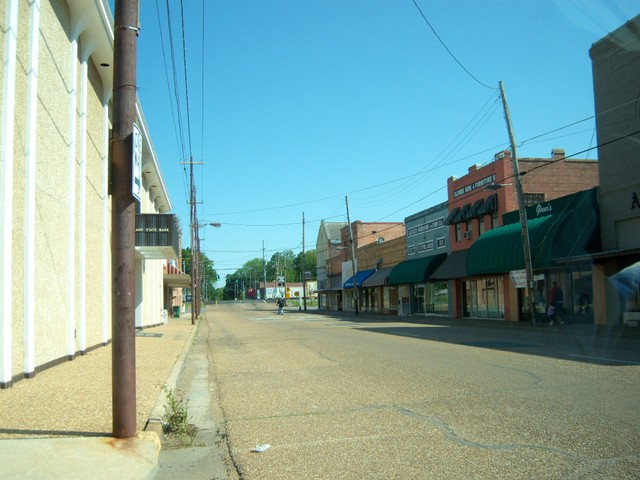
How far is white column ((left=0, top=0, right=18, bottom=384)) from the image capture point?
8578mm

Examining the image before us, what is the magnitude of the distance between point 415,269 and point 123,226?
Answer: 34.6 metres

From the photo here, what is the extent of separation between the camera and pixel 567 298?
2570 cm

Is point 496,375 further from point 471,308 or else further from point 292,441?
point 471,308

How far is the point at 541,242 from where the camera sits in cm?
2472

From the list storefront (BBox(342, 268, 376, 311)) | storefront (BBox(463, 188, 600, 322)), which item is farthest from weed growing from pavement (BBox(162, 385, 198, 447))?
storefront (BBox(342, 268, 376, 311))

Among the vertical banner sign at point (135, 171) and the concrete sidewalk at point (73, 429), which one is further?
the vertical banner sign at point (135, 171)

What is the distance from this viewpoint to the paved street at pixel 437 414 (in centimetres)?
523

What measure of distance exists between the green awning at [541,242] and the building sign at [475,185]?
3.29 m

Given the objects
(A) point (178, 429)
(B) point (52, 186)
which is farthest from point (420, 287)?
(A) point (178, 429)

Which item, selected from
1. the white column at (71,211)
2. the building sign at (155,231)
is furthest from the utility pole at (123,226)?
the building sign at (155,231)

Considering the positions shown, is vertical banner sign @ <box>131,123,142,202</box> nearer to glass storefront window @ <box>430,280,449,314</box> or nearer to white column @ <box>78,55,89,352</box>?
white column @ <box>78,55,89,352</box>

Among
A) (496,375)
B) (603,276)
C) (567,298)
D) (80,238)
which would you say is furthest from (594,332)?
(80,238)

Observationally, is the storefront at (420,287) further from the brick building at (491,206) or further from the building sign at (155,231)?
the building sign at (155,231)

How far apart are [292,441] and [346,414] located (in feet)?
4.34
